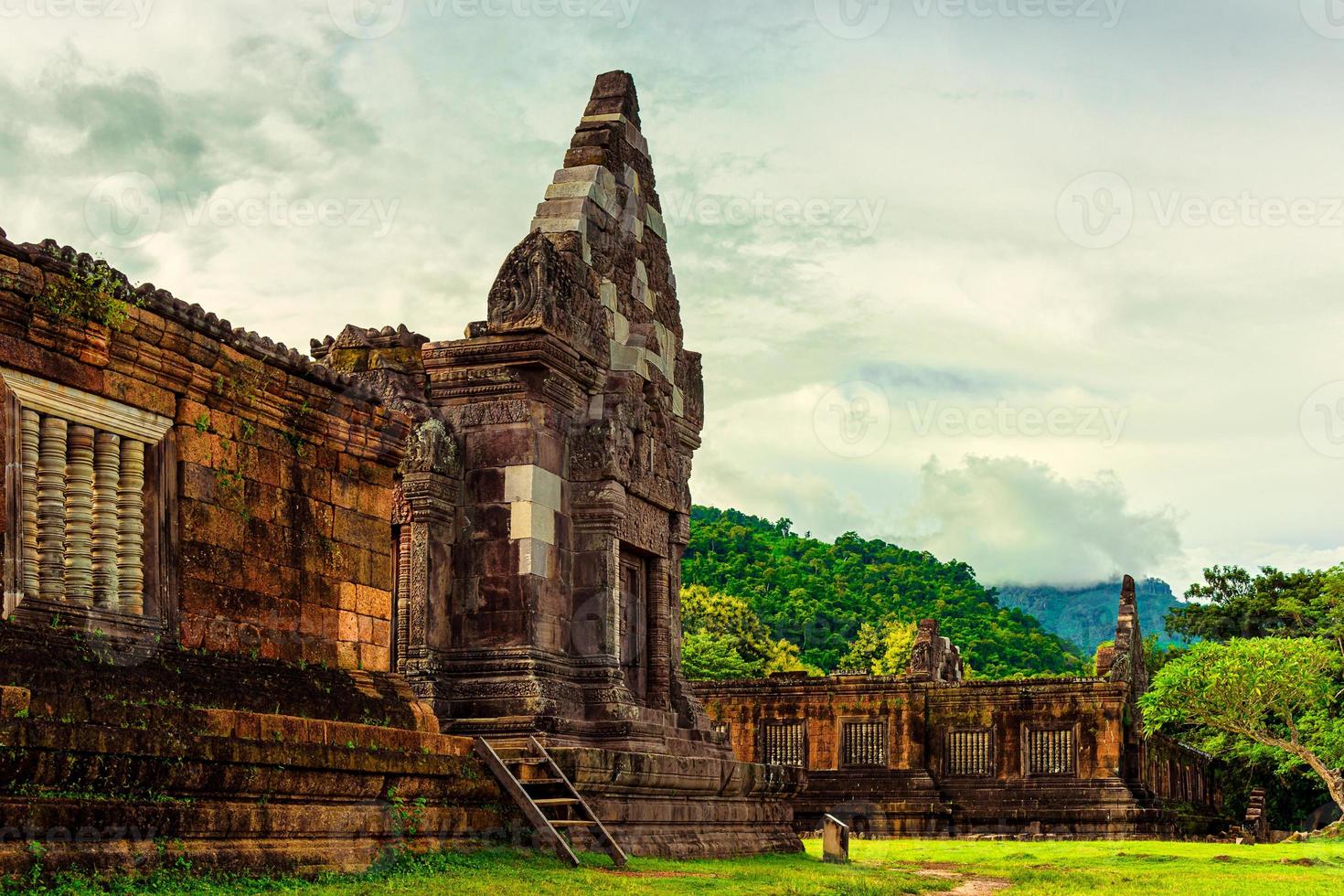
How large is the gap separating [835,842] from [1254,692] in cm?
1713

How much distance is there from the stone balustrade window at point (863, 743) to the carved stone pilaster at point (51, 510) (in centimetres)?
3091

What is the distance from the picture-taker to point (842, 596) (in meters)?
86.1

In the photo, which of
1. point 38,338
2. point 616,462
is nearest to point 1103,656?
point 616,462

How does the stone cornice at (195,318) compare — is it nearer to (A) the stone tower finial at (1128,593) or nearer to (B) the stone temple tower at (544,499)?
(B) the stone temple tower at (544,499)

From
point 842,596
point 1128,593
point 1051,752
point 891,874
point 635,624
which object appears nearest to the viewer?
point 891,874

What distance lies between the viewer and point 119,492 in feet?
42.2

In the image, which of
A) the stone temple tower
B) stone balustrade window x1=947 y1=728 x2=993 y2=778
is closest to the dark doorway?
the stone temple tower

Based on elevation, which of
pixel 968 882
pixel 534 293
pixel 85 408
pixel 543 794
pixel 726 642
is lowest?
pixel 968 882

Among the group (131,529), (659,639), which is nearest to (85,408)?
(131,529)

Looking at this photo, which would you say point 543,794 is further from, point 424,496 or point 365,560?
point 424,496

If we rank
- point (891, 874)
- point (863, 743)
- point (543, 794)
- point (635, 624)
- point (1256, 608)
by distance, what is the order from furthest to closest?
point (1256, 608) < point (863, 743) < point (635, 624) < point (891, 874) < point (543, 794)

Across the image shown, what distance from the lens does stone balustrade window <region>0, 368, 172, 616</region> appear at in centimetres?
1185

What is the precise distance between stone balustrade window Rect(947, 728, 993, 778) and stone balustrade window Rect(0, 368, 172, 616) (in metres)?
29.9

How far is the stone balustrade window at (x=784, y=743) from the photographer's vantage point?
4169 centimetres
